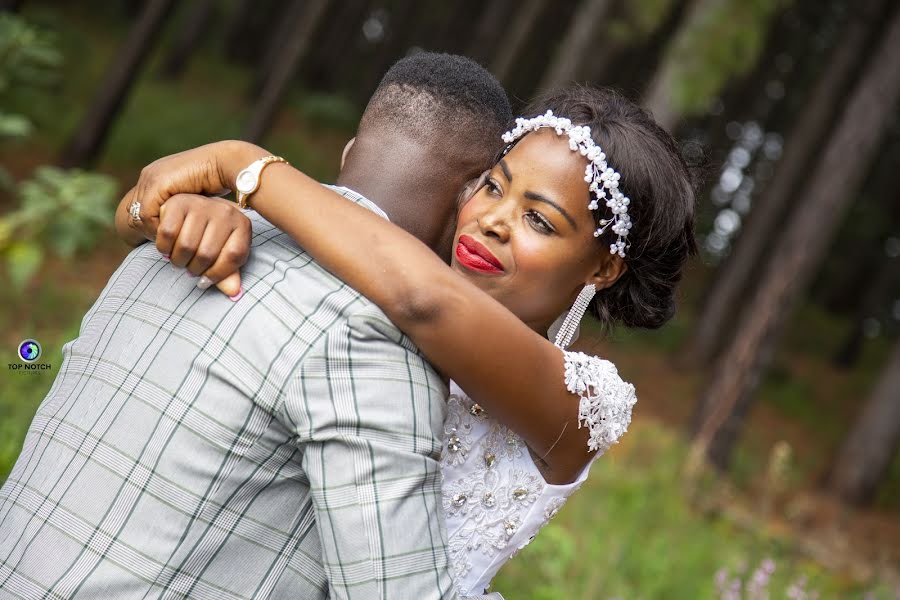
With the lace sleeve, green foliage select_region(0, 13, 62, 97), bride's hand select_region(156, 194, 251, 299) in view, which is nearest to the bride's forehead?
the lace sleeve

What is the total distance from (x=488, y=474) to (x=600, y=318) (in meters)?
0.75

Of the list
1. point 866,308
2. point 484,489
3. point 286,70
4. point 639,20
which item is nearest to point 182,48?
point 286,70

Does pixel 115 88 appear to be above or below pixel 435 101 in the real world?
below

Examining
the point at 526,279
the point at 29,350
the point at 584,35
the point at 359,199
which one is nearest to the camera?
the point at 359,199

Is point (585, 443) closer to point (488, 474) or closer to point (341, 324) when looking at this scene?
point (488, 474)

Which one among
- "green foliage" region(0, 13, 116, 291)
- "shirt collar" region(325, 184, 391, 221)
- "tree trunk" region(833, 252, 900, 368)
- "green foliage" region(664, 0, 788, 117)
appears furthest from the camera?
"tree trunk" region(833, 252, 900, 368)

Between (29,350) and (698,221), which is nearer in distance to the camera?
(698,221)

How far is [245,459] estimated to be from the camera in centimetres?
190

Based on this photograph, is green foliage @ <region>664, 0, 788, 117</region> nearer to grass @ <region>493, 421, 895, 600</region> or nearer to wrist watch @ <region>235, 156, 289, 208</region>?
grass @ <region>493, 421, 895, 600</region>

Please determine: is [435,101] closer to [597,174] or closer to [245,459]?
[597,174]

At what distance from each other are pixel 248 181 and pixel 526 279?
2.45 ft

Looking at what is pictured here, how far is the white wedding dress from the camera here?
7.66ft

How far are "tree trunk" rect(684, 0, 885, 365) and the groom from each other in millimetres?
17219

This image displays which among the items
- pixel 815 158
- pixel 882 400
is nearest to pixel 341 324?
pixel 882 400
